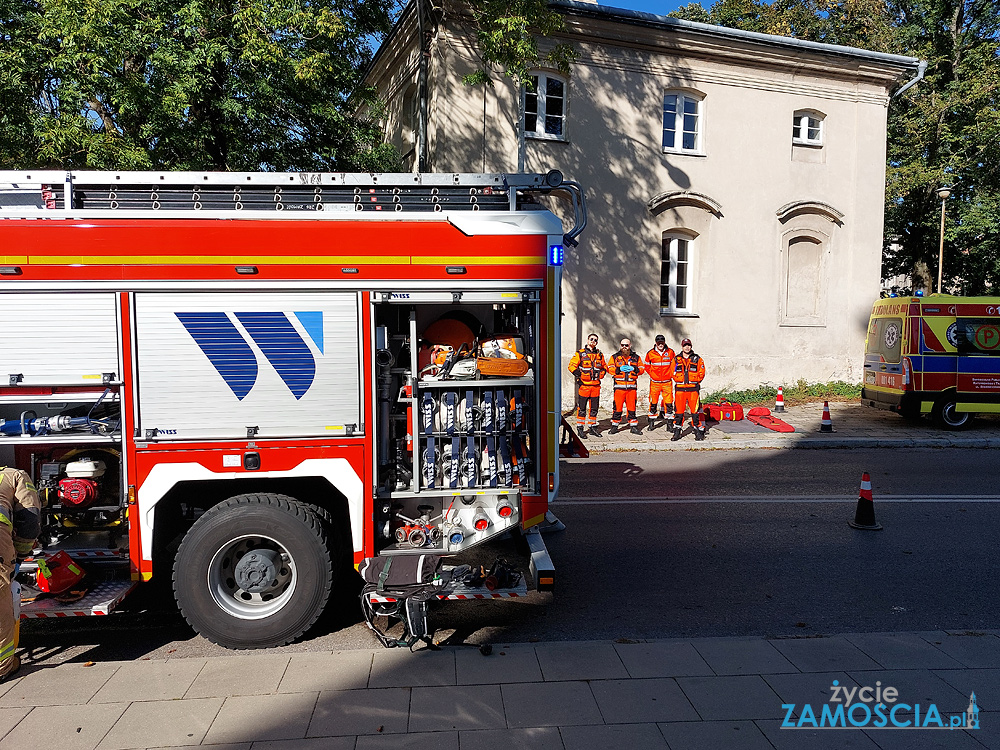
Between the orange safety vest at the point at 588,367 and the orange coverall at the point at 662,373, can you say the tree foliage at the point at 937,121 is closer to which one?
the orange coverall at the point at 662,373

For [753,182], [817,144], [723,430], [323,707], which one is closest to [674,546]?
[323,707]

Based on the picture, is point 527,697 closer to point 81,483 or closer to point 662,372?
point 81,483

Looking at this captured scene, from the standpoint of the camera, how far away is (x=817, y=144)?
17797 mm

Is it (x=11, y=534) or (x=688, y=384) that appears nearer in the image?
(x=11, y=534)

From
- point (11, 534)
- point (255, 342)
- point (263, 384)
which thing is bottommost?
point (11, 534)

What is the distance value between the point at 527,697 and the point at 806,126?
58.8 ft

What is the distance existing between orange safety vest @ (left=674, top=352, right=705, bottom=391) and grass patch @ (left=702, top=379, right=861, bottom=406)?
3.99m

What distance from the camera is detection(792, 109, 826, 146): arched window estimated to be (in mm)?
17719

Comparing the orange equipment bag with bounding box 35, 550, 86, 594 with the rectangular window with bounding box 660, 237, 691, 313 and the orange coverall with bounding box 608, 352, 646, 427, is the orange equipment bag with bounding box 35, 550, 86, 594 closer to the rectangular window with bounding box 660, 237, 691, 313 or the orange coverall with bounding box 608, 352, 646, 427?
the orange coverall with bounding box 608, 352, 646, 427

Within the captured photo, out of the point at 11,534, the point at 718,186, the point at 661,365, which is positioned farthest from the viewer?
the point at 718,186

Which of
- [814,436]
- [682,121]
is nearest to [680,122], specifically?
[682,121]

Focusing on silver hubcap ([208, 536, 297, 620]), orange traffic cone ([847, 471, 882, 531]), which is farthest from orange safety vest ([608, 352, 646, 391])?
silver hubcap ([208, 536, 297, 620])

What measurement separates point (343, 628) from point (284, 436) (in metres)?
1.50

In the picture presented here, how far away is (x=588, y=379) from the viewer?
1327cm
